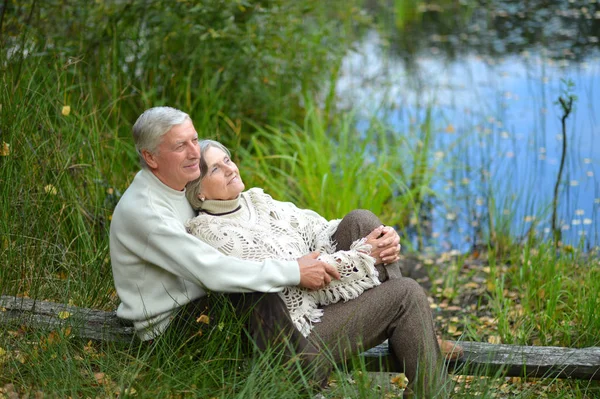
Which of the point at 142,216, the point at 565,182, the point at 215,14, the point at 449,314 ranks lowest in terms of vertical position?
the point at 449,314

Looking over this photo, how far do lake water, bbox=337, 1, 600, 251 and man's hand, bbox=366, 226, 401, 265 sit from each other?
2.08 m

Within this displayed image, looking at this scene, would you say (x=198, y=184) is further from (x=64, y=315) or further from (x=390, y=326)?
(x=390, y=326)

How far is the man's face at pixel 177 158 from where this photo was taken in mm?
3152

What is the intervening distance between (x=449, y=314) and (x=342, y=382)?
237 cm

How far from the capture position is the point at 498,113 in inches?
299

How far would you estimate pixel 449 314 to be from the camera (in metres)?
5.23

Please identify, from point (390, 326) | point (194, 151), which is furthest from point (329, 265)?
point (194, 151)

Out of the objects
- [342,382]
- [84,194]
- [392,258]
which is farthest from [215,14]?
[342,382]

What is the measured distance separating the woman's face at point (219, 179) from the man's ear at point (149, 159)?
0.23 metres

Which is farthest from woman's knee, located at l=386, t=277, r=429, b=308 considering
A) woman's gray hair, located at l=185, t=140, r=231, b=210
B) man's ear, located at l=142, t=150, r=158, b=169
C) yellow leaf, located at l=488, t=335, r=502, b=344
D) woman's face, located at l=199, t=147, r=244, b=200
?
yellow leaf, located at l=488, t=335, r=502, b=344

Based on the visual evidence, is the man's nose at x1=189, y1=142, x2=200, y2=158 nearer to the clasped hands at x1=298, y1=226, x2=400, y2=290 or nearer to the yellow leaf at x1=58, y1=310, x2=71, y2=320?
the clasped hands at x1=298, y1=226, x2=400, y2=290

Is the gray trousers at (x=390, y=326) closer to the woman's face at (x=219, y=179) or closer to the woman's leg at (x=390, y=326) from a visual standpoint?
the woman's leg at (x=390, y=326)

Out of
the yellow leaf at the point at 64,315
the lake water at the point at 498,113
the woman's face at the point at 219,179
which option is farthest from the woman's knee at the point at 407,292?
the lake water at the point at 498,113

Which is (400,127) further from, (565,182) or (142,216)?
(142,216)
